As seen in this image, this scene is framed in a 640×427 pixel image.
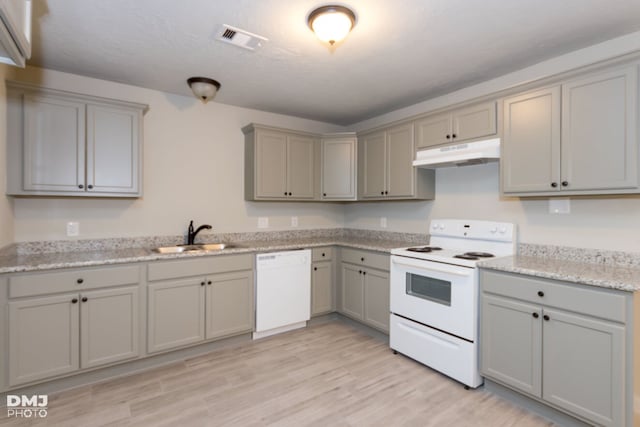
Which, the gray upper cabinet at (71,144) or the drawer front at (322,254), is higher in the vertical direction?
the gray upper cabinet at (71,144)

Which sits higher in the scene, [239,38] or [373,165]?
[239,38]

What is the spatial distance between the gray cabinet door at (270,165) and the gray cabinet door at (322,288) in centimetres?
89

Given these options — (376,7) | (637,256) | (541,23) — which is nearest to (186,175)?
(376,7)

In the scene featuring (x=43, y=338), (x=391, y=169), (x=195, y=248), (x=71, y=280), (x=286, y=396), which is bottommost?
(x=286, y=396)

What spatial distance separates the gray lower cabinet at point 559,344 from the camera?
5.59 feet

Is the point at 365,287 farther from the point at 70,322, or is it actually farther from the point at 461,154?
the point at 70,322

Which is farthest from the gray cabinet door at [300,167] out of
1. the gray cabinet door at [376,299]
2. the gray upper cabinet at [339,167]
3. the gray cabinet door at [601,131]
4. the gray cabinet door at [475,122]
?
the gray cabinet door at [601,131]

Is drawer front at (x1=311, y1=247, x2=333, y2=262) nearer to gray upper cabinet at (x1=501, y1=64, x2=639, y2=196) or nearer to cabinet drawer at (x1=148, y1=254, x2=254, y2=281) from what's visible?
cabinet drawer at (x1=148, y1=254, x2=254, y2=281)

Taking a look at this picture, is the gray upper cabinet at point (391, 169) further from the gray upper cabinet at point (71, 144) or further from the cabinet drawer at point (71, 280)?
the cabinet drawer at point (71, 280)

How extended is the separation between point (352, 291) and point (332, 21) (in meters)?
2.50

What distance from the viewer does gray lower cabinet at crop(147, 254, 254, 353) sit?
259 centimetres

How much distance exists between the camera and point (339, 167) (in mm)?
3836

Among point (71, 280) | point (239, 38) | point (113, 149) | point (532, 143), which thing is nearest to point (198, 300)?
point (71, 280)

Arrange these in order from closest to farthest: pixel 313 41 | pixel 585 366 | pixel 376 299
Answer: pixel 585 366, pixel 313 41, pixel 376 299
